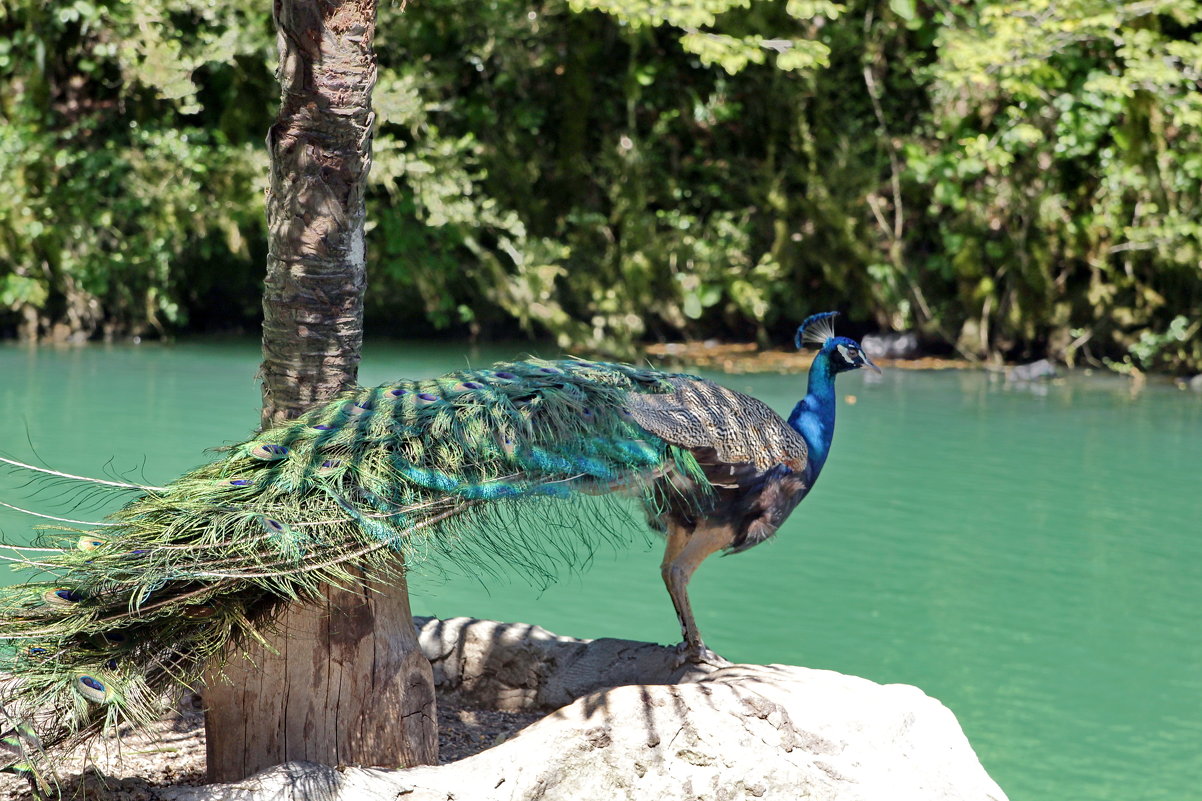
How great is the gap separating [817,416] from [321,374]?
74.7 inches

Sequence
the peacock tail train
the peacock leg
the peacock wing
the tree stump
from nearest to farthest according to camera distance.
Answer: the peacock tail train
the tree stump
the peacock wing
the peacock leg

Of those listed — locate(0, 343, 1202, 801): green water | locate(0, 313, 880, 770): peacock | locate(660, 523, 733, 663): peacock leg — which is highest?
locate(0, 313, 880, 770): peacock

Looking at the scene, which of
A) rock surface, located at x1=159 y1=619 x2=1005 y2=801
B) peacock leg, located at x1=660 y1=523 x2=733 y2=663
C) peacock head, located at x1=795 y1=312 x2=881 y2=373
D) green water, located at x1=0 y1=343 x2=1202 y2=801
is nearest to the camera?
rock surface, located at x1=159 y1=619 x2=1005 y2=801

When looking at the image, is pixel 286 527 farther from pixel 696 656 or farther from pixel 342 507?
pixel 696 656

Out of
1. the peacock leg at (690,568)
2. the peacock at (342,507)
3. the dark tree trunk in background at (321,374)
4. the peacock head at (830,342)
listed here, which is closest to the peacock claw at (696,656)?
the peacock leg at (690,568)

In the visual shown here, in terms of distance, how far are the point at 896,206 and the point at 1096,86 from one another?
3936 mm

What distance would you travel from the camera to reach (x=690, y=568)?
14.9ft

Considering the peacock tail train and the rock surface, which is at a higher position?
the peacock tail train

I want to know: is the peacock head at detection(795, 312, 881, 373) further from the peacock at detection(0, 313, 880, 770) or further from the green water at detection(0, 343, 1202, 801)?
the green water at detection(0, 343, 1202, 801)

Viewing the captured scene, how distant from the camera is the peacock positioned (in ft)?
10.3

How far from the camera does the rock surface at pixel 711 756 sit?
3.49m

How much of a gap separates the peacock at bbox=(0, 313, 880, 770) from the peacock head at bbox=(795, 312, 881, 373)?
0.63 meters

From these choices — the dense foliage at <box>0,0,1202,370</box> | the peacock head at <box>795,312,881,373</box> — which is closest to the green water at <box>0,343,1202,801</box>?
the peacock head at <box>795,312,881,373</box>

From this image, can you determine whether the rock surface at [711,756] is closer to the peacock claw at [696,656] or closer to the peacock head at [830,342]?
the peacock claw at [696,656]
